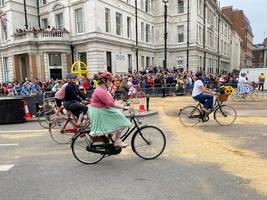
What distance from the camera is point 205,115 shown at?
28.9 feet

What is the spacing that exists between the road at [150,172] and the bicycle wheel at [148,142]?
18cm

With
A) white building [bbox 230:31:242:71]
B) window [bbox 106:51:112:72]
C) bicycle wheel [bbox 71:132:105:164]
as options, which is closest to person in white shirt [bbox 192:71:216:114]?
bicycle wheel [bbox 71:132:105:164]

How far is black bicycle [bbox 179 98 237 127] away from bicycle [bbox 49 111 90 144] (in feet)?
12.0

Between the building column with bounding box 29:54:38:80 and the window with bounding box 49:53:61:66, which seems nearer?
the building column with bounding box 29:54:38:80

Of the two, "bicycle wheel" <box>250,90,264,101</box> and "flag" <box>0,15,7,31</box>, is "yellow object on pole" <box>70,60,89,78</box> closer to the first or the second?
"flag" <box>0,15,7,31</box>

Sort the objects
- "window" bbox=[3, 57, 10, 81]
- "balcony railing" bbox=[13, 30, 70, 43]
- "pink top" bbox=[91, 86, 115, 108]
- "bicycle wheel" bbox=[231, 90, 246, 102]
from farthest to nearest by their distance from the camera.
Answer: "window" bbox=[3, 57, 10, 81] < "balcony railing" bbox=[13, 30, 70, 43] < "bicycle wheel" bbox=[231, 90, 246, 102] < "pink top" bbox=[91, 86, 115, 108]

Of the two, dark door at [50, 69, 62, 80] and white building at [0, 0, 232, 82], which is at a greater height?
white building at [0, 0, 232, 82]

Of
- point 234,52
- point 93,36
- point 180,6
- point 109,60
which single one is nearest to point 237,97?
point 93,36

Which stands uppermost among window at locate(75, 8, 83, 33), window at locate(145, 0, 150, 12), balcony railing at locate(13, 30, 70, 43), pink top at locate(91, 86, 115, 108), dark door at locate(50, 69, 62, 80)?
window at locate(145, 0, 150, 12)

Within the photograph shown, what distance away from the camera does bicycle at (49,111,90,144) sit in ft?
24.0

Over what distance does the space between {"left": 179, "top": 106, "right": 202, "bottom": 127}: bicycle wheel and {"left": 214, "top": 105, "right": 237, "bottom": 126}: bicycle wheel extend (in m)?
0.69

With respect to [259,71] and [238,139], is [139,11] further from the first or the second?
[238,139]

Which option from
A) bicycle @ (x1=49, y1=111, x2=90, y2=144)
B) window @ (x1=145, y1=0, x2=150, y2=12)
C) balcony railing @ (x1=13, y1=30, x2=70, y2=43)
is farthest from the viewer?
window @ (x1=145, y1=0, x2=150, y2=12)

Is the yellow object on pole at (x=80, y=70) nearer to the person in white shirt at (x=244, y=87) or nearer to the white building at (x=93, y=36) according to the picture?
the white building at (x=93, y=36)
